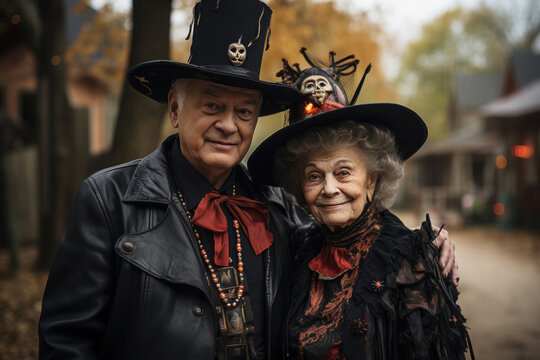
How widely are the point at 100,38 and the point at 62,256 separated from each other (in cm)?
726

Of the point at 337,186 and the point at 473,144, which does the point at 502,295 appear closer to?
the point at 337,186

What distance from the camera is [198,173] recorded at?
2.33 metres

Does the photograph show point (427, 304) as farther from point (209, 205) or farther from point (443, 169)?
point (443, 169)

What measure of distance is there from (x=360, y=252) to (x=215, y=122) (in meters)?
1.02

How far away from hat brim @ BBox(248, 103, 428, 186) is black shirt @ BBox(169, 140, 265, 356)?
0.35 meters

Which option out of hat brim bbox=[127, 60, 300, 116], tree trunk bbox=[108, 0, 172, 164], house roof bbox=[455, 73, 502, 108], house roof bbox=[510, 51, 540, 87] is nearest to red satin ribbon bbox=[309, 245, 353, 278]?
hat brim bbox=[127, 60, 300, 116]

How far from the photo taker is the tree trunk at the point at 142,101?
4.02 metres

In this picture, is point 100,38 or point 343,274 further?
point 100,38

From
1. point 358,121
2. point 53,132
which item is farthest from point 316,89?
point 53,132

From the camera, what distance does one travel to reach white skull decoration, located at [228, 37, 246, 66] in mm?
2182

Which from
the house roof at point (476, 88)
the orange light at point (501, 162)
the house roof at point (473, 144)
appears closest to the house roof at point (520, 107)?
the orange light at point (501, 162)

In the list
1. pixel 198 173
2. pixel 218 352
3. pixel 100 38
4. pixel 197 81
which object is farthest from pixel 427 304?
pixel 100 38

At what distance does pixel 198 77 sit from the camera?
2.15 m

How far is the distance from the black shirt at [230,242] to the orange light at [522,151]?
16.9 m
